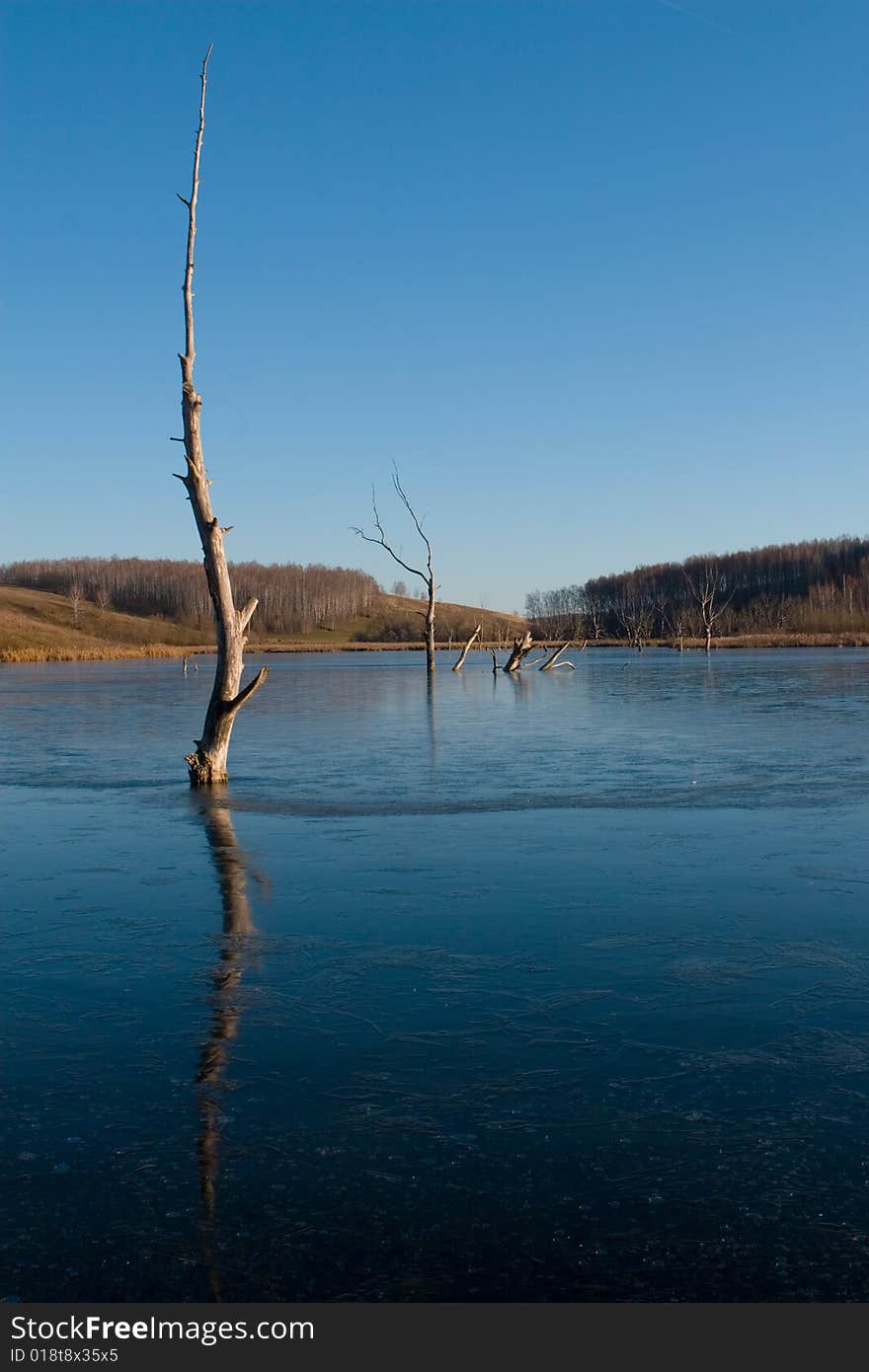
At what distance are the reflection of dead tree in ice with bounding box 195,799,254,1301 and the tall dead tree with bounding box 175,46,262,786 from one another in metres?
5.07

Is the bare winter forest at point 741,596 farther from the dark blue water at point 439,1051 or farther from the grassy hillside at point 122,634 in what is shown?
the dark blue water at point 439,1051

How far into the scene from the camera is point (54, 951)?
22.9 ft

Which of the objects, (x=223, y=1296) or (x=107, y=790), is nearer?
(x=223, y=1296)

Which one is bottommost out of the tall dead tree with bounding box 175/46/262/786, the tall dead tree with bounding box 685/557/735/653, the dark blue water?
the dark blue water

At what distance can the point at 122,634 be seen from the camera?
137125 millimetres

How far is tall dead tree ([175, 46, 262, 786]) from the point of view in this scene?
51.3ft

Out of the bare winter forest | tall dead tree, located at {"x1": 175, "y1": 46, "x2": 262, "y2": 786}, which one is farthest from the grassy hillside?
tall dead tree, located at {"x1": 175, "y1": 46, "x2": 262, "y2": 786}

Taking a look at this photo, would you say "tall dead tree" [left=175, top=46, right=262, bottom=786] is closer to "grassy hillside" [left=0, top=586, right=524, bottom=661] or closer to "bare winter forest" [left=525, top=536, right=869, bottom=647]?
"grassy hillside" [left=0, top=586, right=524, bottom=661]

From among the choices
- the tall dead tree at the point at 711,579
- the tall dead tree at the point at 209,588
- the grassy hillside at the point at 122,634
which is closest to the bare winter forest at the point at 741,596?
the tall dead tree at the point at 711,579

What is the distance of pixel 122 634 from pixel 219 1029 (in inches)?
5391
